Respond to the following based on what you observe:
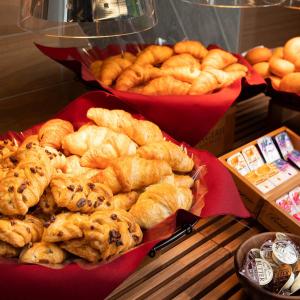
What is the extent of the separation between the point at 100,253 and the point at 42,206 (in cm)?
16

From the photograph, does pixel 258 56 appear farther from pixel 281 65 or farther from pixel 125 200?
pixel 125 200

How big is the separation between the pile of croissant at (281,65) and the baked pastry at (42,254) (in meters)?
0.95

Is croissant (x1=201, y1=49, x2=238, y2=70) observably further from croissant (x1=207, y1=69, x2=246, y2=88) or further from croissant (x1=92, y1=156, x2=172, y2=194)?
croissant (x1=92, y1=156, x2=172, y2=194)

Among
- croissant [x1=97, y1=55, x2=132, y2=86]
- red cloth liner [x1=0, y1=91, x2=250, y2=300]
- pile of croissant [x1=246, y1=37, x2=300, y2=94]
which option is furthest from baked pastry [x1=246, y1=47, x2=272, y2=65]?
red cloth liner [x1=0, y1=91, x2=250, y2=300]

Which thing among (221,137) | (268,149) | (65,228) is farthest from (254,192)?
(65,228)

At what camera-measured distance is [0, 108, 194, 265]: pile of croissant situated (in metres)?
0.67

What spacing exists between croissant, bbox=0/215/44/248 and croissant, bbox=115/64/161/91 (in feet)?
1.95

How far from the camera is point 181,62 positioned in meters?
1.32

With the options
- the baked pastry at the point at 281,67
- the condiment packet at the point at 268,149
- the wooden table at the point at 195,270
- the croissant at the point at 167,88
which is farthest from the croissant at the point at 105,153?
the baked pastry at the point at 281,67

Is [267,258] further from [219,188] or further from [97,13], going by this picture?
[97,13]

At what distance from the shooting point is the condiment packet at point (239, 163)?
1.11 m

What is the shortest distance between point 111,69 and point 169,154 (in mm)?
486

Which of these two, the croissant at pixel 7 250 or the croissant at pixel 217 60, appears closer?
the croissant at pixel 7 250

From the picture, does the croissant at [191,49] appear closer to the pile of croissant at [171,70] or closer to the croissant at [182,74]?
the pile of croissant at [171,70]
